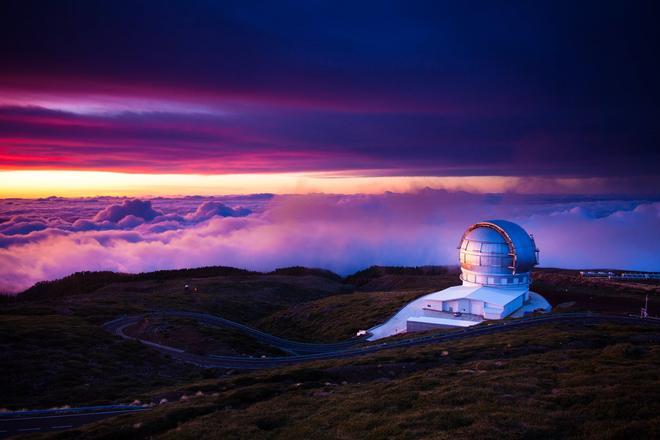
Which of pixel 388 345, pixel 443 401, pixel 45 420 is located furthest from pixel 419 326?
pixel 45 420

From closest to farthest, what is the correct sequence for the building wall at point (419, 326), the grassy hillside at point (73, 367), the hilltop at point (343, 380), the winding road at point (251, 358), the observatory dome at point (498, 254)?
the hilltop at point (343, 380) < the winding road at point (251, 358) < the grassy hillside at point (73, 367) < the building wall at point (419, 326) < the observatory dome at point (498, 254)

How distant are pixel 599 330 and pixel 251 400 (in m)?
31.2

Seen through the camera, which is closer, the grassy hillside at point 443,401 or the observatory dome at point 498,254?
the grassy hillside at point 443,401

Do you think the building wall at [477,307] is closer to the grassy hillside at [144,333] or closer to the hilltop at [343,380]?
the grassy hillside at [144,333]

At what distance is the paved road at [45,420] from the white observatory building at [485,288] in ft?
134

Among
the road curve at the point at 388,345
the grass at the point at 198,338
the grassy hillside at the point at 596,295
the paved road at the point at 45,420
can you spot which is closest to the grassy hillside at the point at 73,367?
the paved road at the point at 45,420

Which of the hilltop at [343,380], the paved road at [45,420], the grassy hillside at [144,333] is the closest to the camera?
the hilltop at [343,380]

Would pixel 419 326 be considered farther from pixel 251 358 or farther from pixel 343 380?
pixel 343 380

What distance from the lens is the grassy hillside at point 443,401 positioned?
1532cm

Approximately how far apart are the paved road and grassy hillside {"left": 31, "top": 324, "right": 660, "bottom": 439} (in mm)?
3642

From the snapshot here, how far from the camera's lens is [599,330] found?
38688mm

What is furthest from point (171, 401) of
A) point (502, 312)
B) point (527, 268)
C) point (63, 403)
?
point (527, 268)

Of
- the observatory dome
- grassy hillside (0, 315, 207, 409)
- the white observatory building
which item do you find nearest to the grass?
grassy hillside (0, 315, 207, 409)

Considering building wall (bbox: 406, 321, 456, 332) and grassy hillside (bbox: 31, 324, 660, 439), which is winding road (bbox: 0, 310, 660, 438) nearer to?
grassy hillside (bbox: 31, 324, 660, 439)
